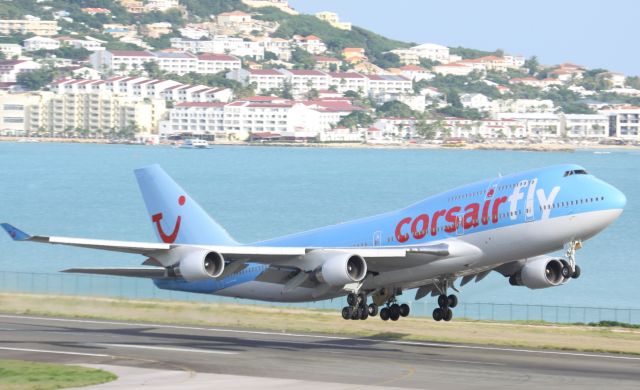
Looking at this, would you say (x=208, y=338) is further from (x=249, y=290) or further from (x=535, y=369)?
(x=535, y=369)

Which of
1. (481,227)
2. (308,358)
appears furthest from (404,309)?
(481,227)

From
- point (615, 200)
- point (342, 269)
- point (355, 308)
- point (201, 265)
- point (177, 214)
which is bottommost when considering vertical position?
point (355, 308)

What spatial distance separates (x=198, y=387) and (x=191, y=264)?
946 cm

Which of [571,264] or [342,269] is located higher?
[571,264]

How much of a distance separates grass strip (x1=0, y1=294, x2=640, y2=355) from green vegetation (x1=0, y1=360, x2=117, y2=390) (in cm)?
2065

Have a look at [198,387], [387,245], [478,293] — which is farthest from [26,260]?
[198,387]

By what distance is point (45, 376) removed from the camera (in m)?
55.8

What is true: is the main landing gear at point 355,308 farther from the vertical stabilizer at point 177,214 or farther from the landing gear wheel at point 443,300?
the vertical stabilizer at point 177,214

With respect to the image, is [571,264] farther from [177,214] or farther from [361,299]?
[177,214]

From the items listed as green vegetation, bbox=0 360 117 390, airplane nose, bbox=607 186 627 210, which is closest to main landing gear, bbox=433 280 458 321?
airplane nose, bbox=607 186 627 210

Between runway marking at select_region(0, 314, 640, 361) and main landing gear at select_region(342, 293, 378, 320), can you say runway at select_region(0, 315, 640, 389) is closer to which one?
runway marking at select_region(0, 314, 640, 361)

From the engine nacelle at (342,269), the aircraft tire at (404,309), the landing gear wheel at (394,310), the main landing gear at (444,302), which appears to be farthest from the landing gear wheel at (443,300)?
the engine nacelle at (342,269)

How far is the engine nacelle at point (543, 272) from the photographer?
6431 centimetres

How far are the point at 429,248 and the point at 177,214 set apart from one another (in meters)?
16.9
